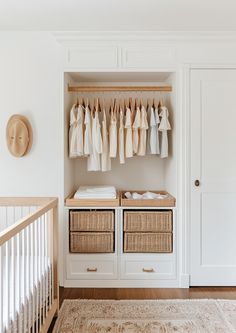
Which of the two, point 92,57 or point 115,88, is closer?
point 92,57

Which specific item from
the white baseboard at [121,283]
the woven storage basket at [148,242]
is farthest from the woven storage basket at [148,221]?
the white baseboard at [121,283]

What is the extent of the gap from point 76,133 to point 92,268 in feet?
4.30

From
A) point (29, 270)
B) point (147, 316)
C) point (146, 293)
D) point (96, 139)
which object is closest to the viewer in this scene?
point (29, 270)

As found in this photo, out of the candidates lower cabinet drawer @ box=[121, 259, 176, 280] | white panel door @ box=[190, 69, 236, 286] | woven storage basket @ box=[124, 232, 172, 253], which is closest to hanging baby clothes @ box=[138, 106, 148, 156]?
white panel door @ box=[190, 69, 236, 286]

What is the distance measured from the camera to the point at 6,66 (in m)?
2.84

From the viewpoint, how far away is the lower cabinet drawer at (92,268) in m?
2.85

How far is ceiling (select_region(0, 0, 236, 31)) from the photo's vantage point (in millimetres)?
2326

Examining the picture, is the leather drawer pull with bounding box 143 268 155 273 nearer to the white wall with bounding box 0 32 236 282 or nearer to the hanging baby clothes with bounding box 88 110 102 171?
the white wall with bounding box 0 32 236 282

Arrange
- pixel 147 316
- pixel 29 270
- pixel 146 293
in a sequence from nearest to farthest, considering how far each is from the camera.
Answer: pixel 29 270
pixel 147 316
pixel 146 293

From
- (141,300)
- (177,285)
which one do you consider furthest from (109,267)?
(177,285)

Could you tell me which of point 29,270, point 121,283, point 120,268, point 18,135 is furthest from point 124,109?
point 29,270

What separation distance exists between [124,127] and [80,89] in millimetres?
586

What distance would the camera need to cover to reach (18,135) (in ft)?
9.28

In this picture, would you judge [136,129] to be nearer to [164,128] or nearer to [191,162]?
[164,128]
